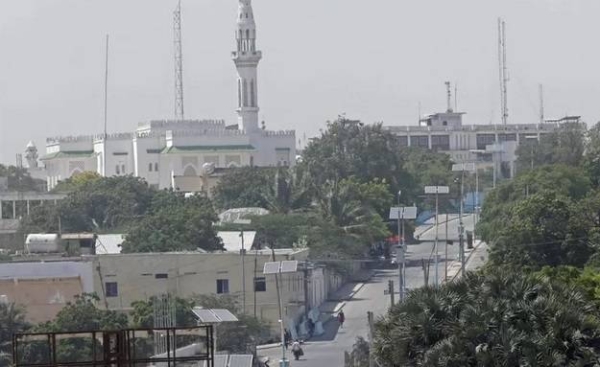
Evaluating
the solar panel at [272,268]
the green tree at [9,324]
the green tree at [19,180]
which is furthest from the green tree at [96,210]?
the green tree at [9,324]

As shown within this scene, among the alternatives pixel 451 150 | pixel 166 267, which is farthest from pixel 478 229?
pixel 451 150

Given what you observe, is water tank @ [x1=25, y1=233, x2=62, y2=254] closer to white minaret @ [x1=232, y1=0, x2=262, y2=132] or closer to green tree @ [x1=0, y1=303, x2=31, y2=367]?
green tree @ [x1=0, y1=303, x2=31, y2=367]

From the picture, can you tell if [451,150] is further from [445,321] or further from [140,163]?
[445,321]

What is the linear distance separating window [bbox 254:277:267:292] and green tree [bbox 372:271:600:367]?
2680 centimetres

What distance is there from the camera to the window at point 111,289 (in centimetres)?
6378

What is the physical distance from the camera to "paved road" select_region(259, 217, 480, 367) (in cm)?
5298

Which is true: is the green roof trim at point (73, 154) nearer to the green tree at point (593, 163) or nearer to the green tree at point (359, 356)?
the green tree at point (593, 163)

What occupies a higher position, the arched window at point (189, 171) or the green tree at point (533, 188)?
the arched window at point (189, 171)

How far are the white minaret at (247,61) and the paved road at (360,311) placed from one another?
39.2m

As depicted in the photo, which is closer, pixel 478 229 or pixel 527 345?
pixel 527 345

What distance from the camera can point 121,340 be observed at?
26.2 m

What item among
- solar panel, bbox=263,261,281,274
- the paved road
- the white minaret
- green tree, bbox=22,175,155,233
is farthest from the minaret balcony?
solar panel, bbox=263,261,281,274

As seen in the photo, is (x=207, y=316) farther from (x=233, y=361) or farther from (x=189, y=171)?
(x=189, y=171)

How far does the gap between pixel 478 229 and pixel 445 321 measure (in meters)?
47.3
